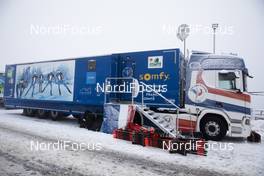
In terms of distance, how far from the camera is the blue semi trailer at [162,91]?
9.20m

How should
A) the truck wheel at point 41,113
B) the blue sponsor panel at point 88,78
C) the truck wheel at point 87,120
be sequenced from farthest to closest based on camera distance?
the truck wheel at point 41,113
the truck wheel at point 87,120
the blue sponsor panel at point 88,78

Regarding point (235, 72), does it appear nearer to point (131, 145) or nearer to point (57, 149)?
point (131, 145)

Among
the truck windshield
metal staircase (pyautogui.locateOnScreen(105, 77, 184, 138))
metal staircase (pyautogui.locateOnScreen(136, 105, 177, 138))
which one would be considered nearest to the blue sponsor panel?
metal staircase (pyautogui.locateOnScreen(105, 77, 184, 138))

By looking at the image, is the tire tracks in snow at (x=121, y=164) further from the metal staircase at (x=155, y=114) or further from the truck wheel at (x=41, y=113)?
the truck wheel at (x=41, y=113)

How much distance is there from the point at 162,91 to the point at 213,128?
2653 mm

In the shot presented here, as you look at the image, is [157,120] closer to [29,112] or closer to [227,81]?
[227,81]

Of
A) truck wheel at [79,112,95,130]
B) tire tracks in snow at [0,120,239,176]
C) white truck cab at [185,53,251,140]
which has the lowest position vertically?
tire tracks in snow at [0,120,239,176]

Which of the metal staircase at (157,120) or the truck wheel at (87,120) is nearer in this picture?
the metal staircase at (157,120)

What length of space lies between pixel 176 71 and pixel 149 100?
1.83m

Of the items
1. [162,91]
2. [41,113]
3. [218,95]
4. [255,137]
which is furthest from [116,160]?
[41,113]

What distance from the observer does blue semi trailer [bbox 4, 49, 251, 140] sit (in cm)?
920

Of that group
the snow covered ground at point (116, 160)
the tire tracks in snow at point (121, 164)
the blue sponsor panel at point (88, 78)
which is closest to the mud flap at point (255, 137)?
the snow covered ground at point (116, 160)

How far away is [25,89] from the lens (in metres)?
14.9

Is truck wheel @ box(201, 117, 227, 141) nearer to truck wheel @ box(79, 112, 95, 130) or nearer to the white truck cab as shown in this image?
the white truck cab
